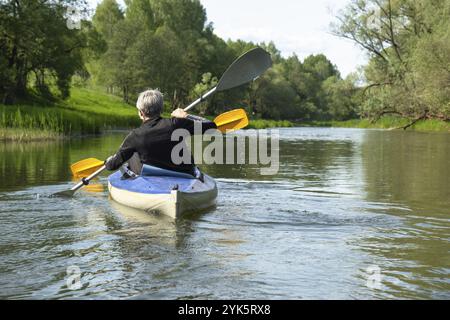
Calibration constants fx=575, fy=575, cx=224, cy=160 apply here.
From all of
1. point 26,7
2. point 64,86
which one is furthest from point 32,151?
point 64,86

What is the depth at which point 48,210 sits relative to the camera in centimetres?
727

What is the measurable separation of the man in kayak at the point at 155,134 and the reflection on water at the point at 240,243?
699mm

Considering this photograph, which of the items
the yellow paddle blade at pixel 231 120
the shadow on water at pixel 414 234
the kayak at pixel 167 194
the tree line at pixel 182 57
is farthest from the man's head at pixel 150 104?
the tree line at pixel 182 57

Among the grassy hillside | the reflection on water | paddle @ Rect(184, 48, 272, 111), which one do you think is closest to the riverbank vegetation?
the grassy hillside

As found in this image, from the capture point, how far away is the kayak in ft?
21.7

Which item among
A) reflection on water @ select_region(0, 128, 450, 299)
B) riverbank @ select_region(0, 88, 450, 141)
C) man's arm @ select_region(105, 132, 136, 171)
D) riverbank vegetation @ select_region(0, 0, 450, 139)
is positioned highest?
riverbank vegetation @ select_region(0, 0, 450, 139)

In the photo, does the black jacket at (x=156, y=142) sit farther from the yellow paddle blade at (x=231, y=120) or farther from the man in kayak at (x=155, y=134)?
the yellow paddle blade at (x=231, y=120)

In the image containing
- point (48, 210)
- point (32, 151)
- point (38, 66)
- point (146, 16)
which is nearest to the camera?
point (48, 210)

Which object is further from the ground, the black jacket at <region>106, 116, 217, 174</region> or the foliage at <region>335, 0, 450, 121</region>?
the foliage at <region>335, 0, 450, 121</region>

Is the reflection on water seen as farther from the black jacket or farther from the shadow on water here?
the black jacket

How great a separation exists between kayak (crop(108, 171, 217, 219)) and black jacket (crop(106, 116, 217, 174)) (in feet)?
0.66

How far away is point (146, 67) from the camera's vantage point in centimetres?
5638

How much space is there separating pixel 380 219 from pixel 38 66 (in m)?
32.4
